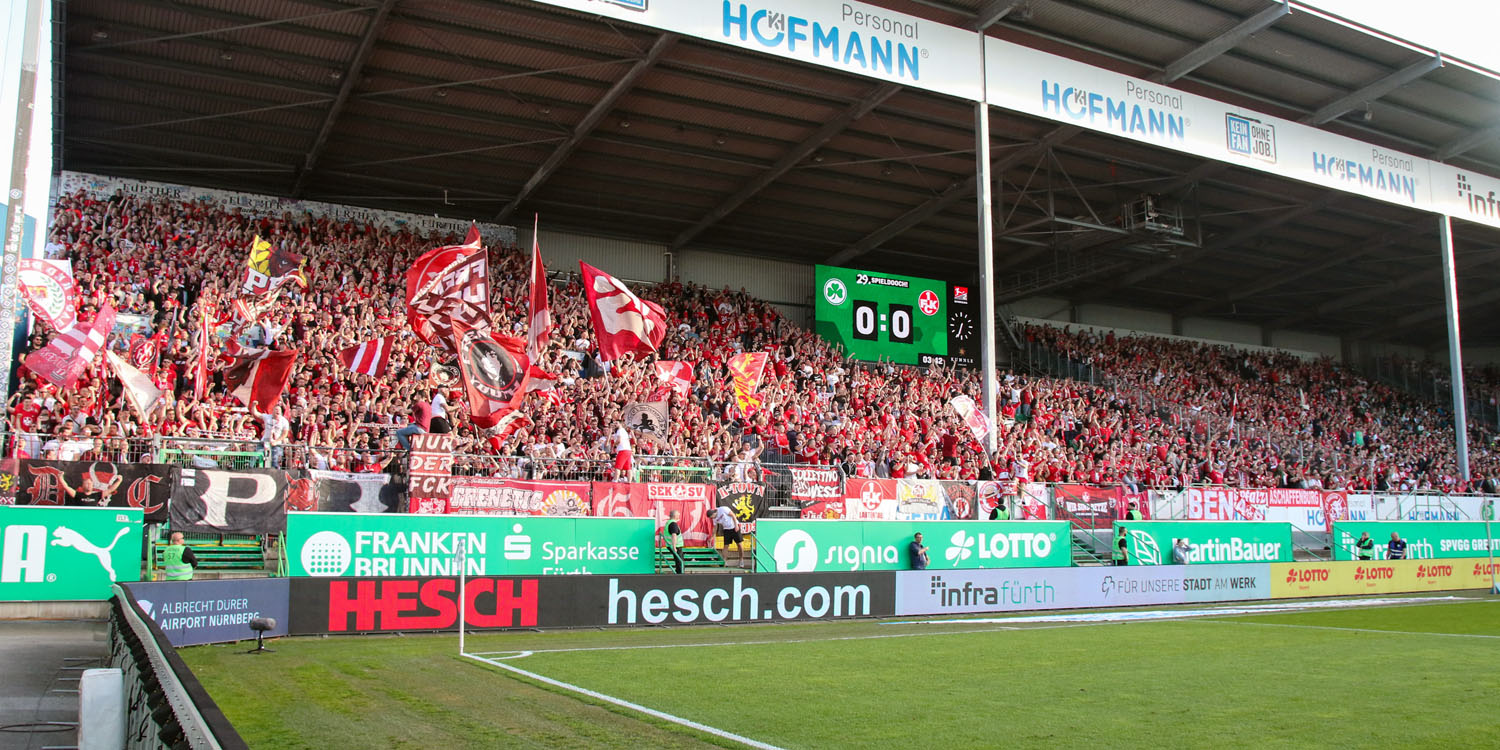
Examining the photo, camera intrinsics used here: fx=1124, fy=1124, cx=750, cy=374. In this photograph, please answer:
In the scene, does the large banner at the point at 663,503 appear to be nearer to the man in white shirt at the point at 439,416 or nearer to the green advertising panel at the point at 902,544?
the green advertising panel at the point at 902,544

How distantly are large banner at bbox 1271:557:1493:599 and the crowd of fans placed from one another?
5807mm

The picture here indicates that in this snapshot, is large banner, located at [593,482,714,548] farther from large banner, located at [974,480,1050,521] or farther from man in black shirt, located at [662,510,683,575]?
large banner, located at [974,480,1050,521]

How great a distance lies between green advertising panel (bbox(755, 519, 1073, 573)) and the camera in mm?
23703

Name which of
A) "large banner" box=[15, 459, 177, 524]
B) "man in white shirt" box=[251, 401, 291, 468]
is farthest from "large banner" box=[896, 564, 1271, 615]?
"large banner" box=[15, 459, 177, 524]

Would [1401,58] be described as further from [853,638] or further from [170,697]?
[170,697]

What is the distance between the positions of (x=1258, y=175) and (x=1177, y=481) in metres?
10.4

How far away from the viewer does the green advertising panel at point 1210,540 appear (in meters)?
27.9

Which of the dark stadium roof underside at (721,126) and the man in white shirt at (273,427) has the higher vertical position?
the dark stadium roof underside at (721,126)

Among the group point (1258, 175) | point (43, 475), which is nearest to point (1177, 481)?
point (1258, 175)

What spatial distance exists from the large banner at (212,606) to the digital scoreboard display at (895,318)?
25.8m

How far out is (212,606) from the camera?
15.5 meters

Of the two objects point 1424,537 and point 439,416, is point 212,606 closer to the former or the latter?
point 439,416

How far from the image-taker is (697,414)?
30484 millimetres

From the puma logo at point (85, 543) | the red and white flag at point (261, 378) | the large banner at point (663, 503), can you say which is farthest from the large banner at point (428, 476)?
the puma logo at point (85, 543)
